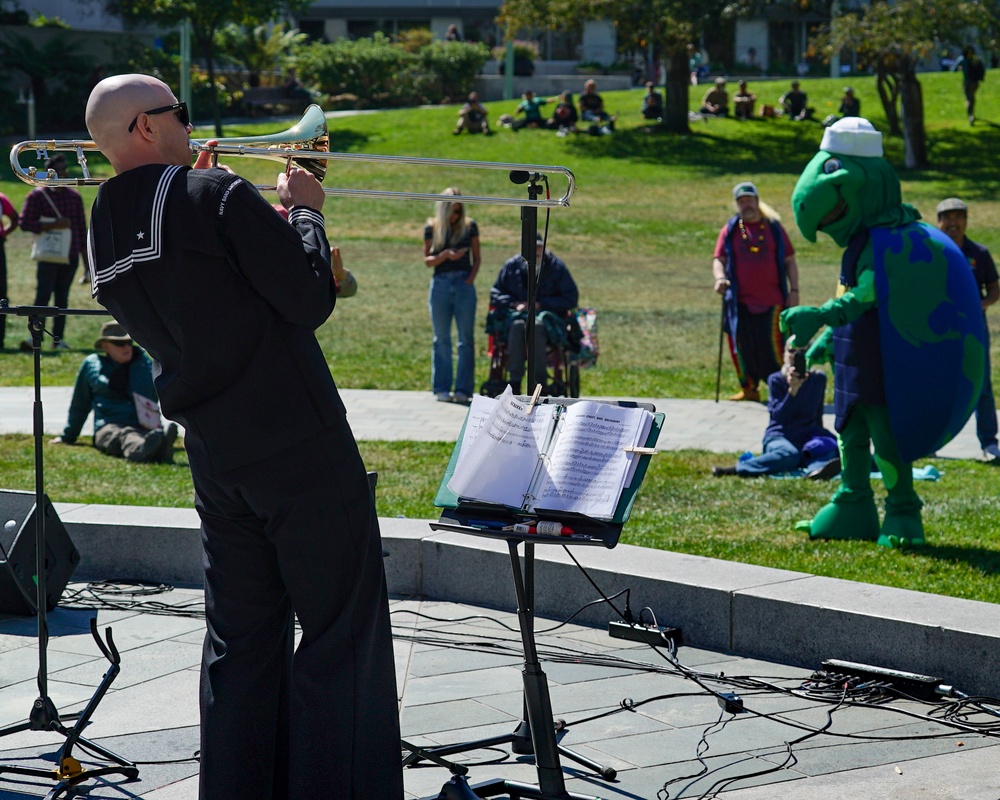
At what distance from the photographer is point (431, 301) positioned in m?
11.5

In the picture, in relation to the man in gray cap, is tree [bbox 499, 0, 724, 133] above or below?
above

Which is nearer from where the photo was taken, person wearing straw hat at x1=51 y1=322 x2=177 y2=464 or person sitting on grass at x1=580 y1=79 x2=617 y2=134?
person wearing straw hat at x1=51 y1=322 x2=177 y2=464

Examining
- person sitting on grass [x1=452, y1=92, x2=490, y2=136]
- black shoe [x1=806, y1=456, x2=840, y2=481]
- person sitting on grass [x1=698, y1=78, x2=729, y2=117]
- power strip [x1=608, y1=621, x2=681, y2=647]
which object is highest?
person sitting on grass [x1=698, y1=78, x2=729, y2=117]

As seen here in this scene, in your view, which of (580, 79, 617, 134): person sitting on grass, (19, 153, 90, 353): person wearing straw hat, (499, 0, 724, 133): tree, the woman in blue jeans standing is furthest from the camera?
(580, 79, 617, 134): person sitting on grass

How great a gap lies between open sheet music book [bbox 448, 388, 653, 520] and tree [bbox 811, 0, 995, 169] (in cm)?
2976

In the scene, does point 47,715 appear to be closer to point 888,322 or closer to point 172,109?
point 172,109

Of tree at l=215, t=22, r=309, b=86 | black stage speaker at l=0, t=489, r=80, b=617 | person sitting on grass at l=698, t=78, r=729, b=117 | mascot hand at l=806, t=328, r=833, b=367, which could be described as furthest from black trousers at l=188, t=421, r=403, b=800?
tree at l=215, t=22, r=309, b=86

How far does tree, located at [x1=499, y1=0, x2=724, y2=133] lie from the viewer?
34.5 m

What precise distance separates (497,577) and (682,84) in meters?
33.9

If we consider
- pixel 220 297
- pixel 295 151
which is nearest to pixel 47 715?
pixel 220 297

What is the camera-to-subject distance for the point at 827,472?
27.3 feet

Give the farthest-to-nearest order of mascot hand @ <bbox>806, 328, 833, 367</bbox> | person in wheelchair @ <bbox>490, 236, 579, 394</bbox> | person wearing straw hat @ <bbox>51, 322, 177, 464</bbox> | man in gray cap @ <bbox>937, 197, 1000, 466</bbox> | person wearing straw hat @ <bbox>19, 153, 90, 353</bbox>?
person wearing straw hat @ <bbox>19, 153, 90, 353</bbox> < person in wheelchair @ <bbox>490, 236, 579, 394</bbox> < man in gray cap @ <bbox>937, 197, 1000, 466</bbox> < person wearing straw hat @ <bbox>51, 322, 177, 464</bbox> < mascot hand @ <bbox>806, 328, 833, 367</bbox>

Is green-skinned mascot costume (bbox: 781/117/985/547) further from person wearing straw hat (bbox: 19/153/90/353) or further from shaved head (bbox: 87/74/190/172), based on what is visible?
person wearing straw hat (bbox: 19/153/90/353)

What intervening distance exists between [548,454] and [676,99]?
35.7m
